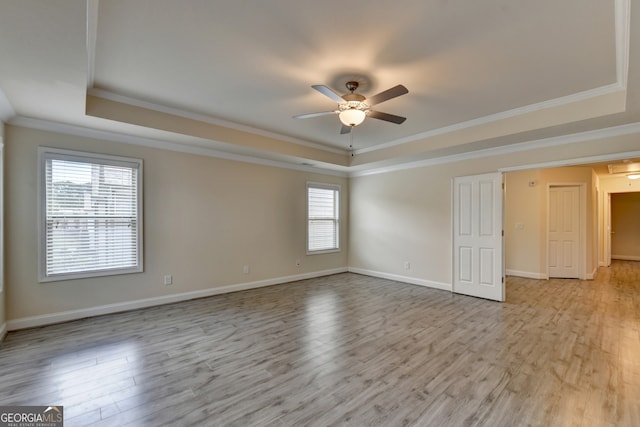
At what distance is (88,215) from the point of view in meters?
3.82

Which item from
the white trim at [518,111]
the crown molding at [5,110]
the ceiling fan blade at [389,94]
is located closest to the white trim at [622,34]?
the white trim at [518,111]

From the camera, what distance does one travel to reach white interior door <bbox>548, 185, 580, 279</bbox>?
6422mm

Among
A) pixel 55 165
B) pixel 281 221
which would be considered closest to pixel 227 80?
pixel 55 165

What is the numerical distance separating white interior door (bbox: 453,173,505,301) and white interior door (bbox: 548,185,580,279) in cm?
313

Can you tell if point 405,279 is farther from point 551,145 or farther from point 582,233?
point 582,233

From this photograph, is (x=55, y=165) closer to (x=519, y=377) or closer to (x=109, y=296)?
(x=109, y=296)

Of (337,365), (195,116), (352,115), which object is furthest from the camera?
(195,116)

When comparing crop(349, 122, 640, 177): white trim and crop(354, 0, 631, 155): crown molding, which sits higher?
crop(354, 0, 631, 155): crown molding
